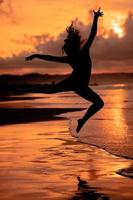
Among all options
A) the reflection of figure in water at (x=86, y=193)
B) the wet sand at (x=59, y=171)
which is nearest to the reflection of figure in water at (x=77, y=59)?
the wet sand at (x=59, y=171)

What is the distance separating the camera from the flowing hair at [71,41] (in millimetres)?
10422

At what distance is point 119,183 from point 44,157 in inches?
137

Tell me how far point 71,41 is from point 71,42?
0.03 m

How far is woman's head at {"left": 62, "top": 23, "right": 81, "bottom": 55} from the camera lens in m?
10.4

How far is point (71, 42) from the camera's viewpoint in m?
10.5

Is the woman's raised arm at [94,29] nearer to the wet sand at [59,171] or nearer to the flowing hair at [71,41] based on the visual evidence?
the flowing hair at [71,41]

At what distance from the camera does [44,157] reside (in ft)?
40.0

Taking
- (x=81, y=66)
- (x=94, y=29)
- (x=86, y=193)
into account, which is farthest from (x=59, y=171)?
(x=94, y=29)

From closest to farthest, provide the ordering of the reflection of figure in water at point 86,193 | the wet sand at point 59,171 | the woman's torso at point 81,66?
1. the reflection of figure in water at point 86,193
2. the wet sand at point 59,171
3. the woman's torso at point 81,66

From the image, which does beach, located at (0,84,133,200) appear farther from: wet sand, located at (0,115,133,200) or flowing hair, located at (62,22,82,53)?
flowing hair, located at (62,22,82,53)

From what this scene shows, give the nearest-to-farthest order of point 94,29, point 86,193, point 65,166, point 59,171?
point 86,193 < point 59,171 < point 94,29 < point 65,166

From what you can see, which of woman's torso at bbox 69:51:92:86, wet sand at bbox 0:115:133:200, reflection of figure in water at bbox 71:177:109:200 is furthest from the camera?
woman's torso at bbox 69:51:92:86

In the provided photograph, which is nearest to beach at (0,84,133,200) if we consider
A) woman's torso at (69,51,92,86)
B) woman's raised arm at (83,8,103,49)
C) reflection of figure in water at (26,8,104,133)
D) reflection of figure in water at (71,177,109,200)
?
reflection of figure in water at (71,177,109,200)

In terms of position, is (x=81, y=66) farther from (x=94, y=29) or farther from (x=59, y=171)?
(x=59, y=171)
